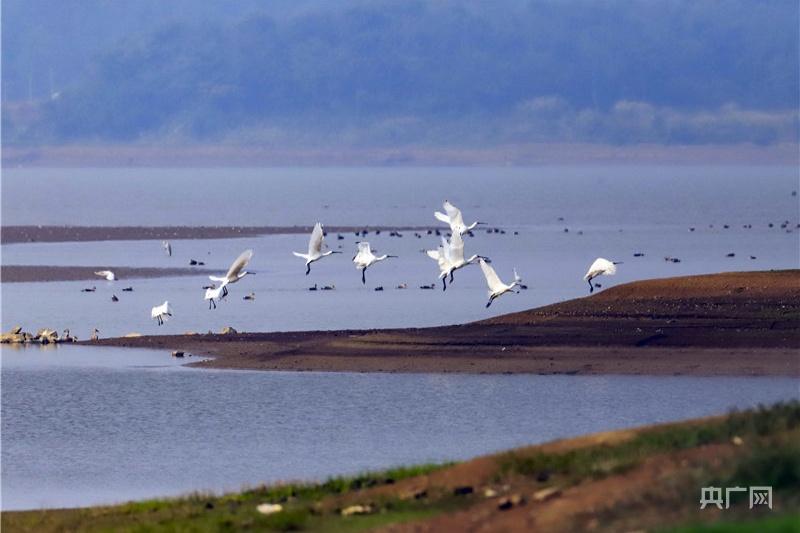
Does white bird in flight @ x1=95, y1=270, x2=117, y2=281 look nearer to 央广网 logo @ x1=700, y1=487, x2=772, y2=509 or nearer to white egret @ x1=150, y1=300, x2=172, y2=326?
white egret @ x1=150, y1=300, x2=172, y2=326

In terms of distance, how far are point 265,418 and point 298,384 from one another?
322 cm

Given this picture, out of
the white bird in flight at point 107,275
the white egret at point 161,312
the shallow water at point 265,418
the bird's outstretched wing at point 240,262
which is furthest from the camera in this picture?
the white bird in flight at point 107,275

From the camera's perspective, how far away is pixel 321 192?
131 metres

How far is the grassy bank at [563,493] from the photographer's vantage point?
12172mm

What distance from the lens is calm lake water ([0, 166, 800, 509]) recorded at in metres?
22.6

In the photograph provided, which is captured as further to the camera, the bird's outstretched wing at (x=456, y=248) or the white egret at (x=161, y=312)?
the white egret at (x=161, y=312)

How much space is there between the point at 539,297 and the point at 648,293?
6.90 meters

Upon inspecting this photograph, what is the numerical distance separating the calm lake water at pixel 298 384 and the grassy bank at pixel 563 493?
4412mm

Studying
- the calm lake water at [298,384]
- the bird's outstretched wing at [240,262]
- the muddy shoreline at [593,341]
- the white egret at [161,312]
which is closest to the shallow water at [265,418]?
the calm lake water at [298,384]

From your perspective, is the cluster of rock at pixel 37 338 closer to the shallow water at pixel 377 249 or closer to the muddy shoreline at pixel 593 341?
the muddy shoreline at pixel 593 341

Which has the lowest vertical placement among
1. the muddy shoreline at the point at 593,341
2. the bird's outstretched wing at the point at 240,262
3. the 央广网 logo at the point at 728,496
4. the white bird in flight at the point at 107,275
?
the 央广网 logo at the point at 728,496

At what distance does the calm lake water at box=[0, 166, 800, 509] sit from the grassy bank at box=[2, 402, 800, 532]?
14.5ft

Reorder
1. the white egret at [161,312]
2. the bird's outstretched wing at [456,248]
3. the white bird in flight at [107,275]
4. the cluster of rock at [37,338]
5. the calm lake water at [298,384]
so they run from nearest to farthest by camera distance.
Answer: the calm lake water at [298,384], the bird's outstretched wing at [456,248], the cluster of rock at [37,338], the white egret at [161,312], the white bird in flight at [107,275]

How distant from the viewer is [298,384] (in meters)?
29.0
